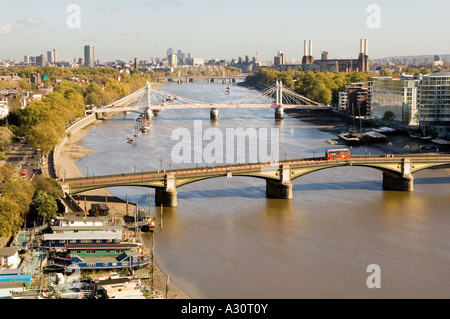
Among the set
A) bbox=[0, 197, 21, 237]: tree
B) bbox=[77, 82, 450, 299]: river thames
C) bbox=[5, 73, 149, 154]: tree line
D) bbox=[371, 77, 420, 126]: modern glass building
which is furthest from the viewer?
bbox=[371, 77, 420, 126]: modern glass building

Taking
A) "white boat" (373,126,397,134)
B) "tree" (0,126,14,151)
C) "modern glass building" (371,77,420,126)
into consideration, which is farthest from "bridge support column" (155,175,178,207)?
"modern glass building" (371,77,420,126)

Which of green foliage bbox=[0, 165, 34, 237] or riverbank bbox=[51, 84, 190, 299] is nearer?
riverbank bbox=[51, 84, 190, 299]

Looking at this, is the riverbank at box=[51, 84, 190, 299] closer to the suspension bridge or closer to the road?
the road

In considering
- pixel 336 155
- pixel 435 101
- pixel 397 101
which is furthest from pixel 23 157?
pixel 397 101

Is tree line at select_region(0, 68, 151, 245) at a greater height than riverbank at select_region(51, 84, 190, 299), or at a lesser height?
greater

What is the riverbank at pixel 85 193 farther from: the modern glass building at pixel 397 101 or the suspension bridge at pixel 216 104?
the modern glass building at pixel 397 101
